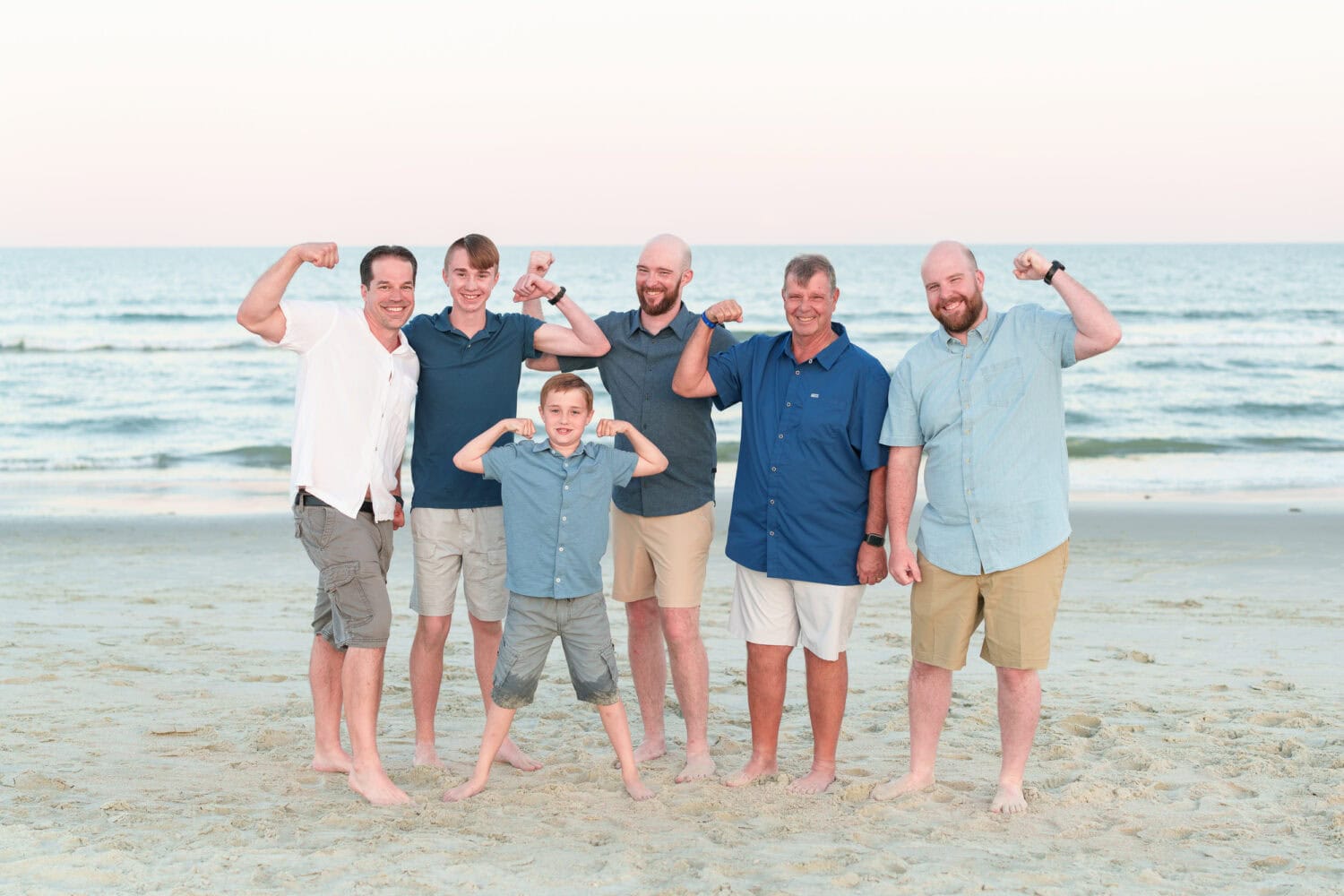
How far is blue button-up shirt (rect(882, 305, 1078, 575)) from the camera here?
4324 mm


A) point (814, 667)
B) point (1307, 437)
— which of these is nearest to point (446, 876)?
point (814, 667)

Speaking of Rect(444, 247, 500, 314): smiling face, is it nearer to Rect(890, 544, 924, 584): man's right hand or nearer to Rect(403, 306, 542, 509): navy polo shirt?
Rect(403, 306, 542, 509): navy polo shirt

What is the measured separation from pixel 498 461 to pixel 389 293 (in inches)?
30.1

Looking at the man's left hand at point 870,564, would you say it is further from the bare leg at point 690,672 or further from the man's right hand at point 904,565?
the bare leg at point 690,672

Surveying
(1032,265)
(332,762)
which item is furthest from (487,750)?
(1032,265)

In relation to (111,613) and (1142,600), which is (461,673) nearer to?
(111,613)

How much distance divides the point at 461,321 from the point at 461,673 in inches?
96.1

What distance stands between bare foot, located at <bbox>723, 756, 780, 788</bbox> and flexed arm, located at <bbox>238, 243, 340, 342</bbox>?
2.47m

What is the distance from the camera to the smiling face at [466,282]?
188 inches

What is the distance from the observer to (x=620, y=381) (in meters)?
5.09

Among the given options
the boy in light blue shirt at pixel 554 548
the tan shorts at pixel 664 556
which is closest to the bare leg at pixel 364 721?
the boy in light blue shirt at pixel 554 548

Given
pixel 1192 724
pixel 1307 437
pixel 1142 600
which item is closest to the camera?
pixel 1192 724

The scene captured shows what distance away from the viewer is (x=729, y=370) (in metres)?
4.86

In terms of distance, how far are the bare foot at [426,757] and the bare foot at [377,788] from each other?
39 cm
